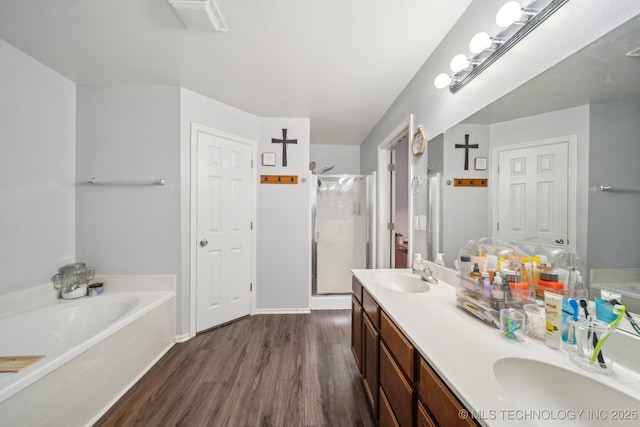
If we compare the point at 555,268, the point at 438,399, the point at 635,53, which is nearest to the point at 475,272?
the point at 555,268

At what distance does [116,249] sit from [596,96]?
3.33 metres

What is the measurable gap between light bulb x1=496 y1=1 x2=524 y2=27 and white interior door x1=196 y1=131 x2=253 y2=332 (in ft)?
7.94

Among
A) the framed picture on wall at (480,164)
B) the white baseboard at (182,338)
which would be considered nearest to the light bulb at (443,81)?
the framed picture on wall at (480,164)

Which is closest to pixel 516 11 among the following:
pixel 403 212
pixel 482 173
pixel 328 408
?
pixel 482 173

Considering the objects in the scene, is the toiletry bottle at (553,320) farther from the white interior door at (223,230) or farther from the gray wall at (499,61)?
the white interior door at (223,230)

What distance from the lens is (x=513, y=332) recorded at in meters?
0.83

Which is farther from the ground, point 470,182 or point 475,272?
point 470,182

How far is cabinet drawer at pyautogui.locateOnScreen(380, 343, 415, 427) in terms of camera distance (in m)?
0.86

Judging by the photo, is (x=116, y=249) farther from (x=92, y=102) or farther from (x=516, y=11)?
(x=516, y=11)

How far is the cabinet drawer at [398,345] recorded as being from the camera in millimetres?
854

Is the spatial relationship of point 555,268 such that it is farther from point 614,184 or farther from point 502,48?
point 502,48

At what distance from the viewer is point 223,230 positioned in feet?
8.27

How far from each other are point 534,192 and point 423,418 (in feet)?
3.15

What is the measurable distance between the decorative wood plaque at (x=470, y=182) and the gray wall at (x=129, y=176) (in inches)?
94.2
